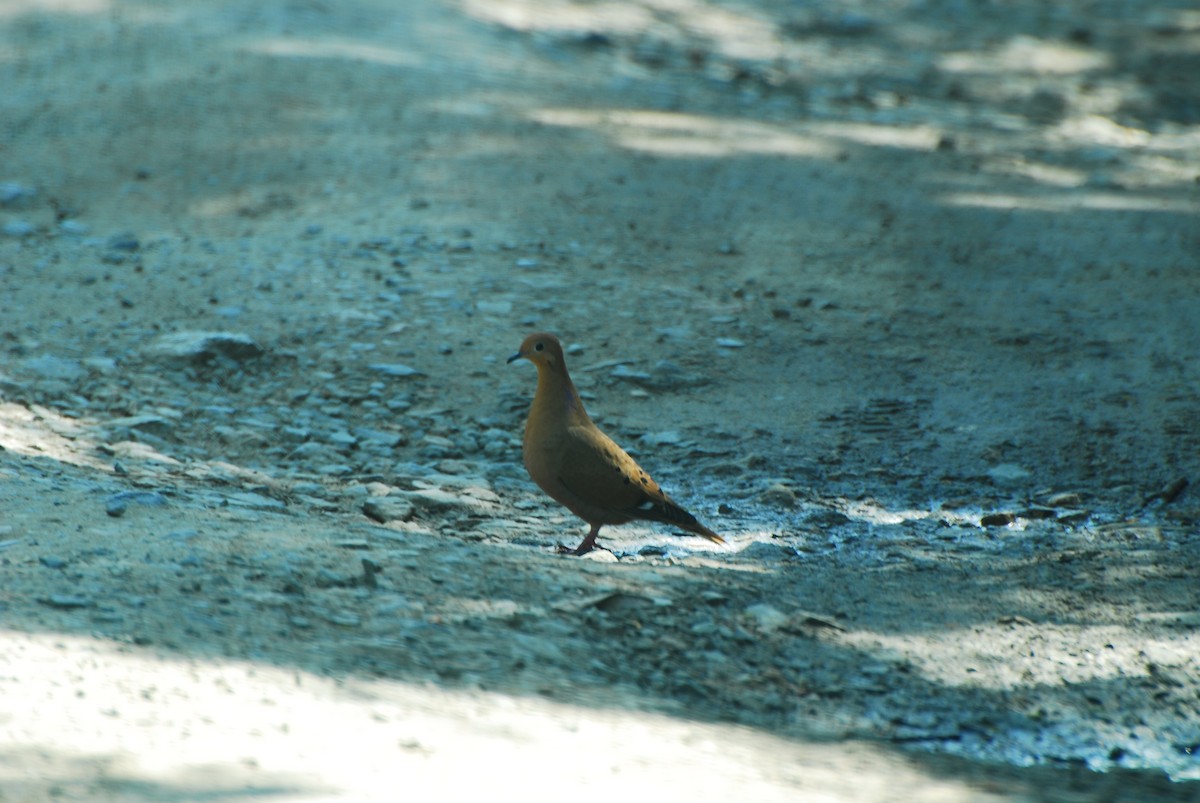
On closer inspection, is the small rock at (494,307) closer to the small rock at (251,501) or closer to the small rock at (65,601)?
the small rock at (251,501)

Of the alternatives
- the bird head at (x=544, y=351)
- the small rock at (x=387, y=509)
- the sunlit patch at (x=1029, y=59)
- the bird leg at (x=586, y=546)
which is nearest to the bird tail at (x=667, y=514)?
the bird leg at (x=586, y=546)

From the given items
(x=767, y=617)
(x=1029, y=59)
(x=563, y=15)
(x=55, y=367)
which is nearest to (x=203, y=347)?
(x=55, y=367)

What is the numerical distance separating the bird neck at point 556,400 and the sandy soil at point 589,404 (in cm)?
50

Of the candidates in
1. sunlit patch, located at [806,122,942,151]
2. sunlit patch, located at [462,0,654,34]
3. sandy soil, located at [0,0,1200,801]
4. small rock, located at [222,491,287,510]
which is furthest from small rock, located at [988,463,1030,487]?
sunlit patch, located at [462,0,654,34]

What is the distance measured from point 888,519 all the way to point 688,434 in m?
1.07

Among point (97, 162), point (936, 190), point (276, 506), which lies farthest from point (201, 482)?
point (936, 190)

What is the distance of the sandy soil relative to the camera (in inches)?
124

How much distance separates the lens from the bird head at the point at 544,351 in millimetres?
4676

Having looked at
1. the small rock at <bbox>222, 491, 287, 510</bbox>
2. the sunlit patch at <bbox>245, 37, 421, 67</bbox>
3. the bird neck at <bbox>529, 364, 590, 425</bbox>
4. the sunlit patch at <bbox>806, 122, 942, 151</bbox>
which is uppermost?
the sunlit patch at <bbox>245, 37, 421, 67</bbox>

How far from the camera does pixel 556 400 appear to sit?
463cm

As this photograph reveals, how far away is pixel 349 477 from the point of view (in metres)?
5.36

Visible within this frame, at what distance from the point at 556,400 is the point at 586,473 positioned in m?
0.33

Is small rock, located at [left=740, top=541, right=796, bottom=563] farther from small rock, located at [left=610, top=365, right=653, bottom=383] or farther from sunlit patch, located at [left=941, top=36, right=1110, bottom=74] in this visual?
sunlit patch, located at [left=941, top=36, right=1110, bottom=74]

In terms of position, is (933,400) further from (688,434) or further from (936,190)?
(936,190)
